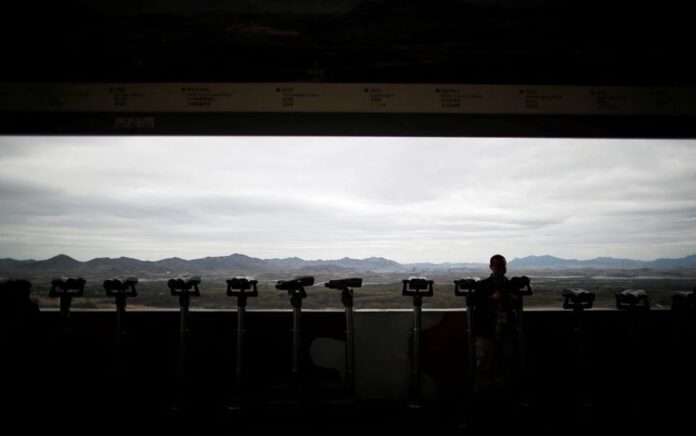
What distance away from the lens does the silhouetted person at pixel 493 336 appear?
425 cm

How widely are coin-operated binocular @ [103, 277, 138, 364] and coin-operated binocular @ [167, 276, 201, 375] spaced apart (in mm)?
423

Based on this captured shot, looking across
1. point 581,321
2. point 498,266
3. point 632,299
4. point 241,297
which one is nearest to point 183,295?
point 241,297

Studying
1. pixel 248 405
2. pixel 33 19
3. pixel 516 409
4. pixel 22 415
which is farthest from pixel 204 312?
pixel 516 409

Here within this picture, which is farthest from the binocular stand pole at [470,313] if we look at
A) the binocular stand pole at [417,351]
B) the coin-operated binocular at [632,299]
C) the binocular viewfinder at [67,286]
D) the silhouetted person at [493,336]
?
the binocular viewfinder at [67,286]

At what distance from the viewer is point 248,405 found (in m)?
4.52

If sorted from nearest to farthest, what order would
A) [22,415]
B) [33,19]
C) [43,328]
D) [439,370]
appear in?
[22,415], [43,328], [33,19], [439,370]

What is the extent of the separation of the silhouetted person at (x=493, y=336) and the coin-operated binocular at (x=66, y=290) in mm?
4280

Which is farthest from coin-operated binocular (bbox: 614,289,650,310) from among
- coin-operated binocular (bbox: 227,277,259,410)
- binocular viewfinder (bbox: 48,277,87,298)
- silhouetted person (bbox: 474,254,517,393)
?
binocular viewfinder (bbox: 48,277,87,298)

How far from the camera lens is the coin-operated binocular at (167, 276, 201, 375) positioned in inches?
177

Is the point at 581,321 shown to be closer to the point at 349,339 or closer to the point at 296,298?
the point at 349,339

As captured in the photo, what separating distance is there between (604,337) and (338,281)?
135 inches

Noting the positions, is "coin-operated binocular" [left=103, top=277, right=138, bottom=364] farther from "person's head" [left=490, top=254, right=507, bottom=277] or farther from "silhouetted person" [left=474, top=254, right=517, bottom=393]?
"person's head" [left=490, top=254, right=507, bottom=277]

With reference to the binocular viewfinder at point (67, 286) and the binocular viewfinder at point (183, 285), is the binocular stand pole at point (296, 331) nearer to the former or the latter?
the binocular viewfinder at point (183, 285)

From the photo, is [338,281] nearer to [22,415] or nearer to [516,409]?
[516,409]
